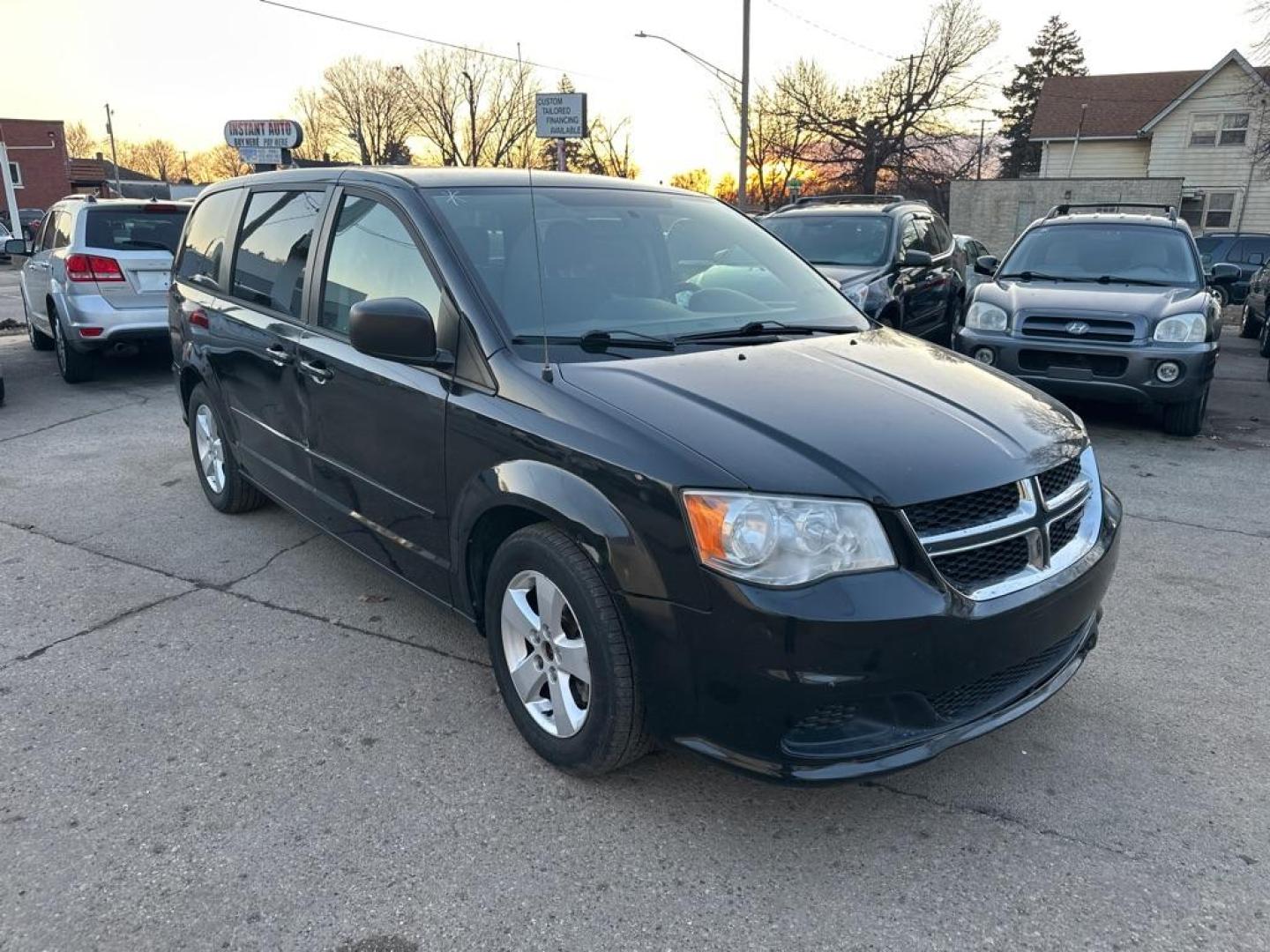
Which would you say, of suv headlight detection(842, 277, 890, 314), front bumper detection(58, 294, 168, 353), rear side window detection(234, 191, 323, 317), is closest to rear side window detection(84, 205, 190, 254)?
front bumper detection(58, 294, 168, 353)

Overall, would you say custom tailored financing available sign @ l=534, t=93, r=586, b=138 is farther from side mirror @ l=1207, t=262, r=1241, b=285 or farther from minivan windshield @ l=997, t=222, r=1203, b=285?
side mirror @ l=1207, t=262, r=1241, b=285

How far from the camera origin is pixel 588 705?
2.65 meters

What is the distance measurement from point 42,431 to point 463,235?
19.8ft

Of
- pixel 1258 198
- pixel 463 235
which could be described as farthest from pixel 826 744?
pixel 1258 198

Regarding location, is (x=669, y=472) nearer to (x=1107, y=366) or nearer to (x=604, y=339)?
(x=604, y=339)

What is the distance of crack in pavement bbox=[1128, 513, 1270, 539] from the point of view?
5.01 meters

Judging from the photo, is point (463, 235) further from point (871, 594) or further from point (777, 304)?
point (871, 594)

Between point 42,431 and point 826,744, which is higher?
point 826,744

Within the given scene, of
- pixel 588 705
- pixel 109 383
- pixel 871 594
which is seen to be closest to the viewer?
pixel 871 594

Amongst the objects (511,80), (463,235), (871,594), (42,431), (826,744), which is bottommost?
(42,431)

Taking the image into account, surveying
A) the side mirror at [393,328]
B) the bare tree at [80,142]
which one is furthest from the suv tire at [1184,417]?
the bare tree at [80,142]

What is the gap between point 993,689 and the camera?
2.55m

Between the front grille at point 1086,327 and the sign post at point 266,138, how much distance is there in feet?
35.0

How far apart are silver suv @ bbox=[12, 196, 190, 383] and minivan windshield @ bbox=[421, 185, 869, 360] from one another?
247 inches
